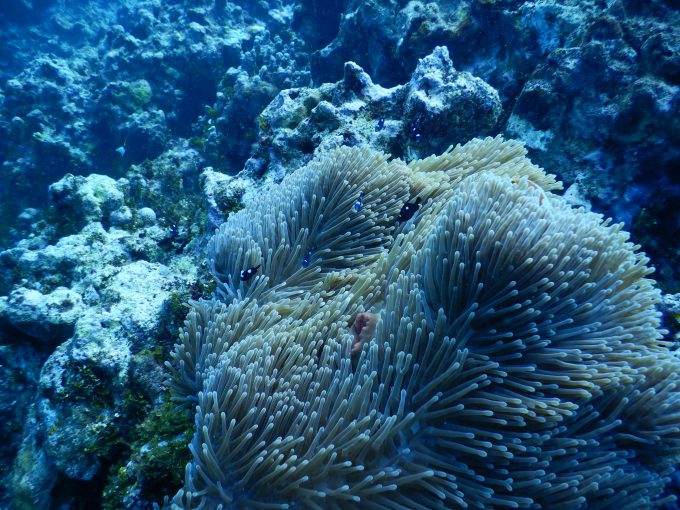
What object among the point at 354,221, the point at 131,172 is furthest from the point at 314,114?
the point at 131,172

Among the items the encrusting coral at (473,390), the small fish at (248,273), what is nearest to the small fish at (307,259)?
the small fish at (248,273)

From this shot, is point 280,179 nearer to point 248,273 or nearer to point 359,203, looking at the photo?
point 359,203

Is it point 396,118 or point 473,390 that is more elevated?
point 396,118

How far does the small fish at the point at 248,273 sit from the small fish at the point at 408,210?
137 centimetres

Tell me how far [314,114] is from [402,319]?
4.02m

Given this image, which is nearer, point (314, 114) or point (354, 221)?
point (354, 221)

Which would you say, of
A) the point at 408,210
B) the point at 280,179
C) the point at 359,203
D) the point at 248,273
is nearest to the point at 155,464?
the point at 248,273

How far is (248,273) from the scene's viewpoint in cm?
321

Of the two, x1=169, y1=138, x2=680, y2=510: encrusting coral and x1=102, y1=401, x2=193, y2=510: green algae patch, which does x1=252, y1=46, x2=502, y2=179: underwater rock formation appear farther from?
x1=102, y1=401, x2=193, y2=510: green algae patch

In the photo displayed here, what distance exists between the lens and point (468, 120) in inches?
218

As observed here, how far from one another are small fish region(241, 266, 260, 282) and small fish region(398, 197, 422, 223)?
4.48 ft

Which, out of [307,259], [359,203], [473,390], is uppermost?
[359,203]

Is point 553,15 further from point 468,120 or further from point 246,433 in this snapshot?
point 246,433

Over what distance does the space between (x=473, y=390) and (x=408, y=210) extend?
1.79 meters
